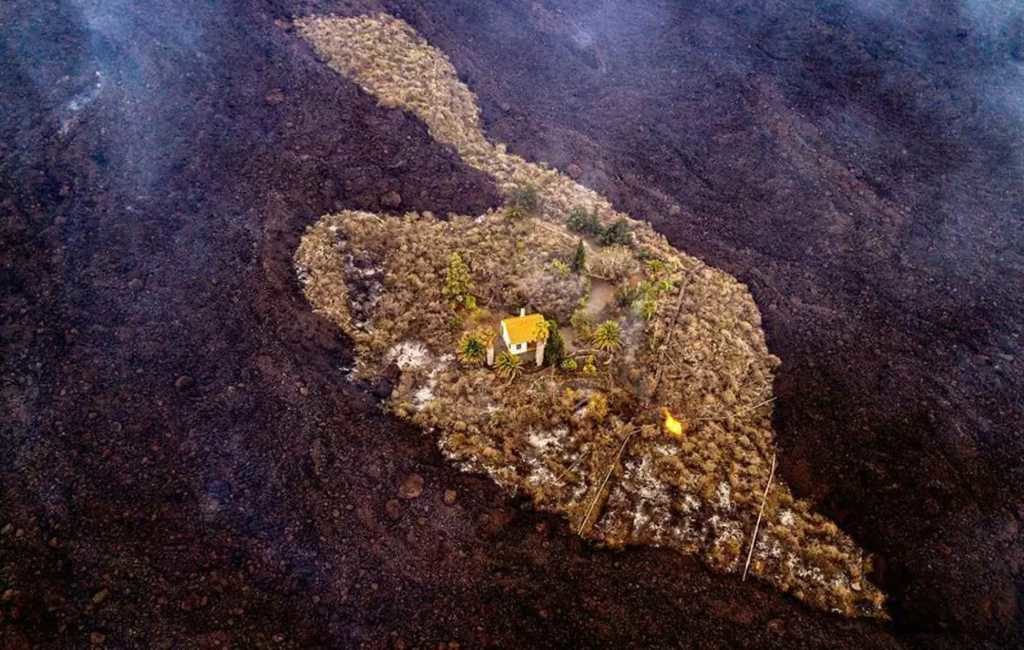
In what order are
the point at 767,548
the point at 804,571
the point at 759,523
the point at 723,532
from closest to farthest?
the point at 804,571 → the point at 767,548 → the point at 723,532 → the point at 759,523

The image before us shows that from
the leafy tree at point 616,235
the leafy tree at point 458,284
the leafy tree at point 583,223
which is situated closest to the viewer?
the leafy tree at point 458,284

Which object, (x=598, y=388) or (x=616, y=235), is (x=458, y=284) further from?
(x=616, y=235)

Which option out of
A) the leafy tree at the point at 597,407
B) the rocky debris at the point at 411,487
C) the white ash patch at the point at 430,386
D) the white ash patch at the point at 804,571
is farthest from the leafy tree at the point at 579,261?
the white ash patch at the point at 804,571

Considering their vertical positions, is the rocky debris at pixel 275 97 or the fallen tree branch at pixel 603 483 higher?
the rocky debris at pixel 275 97

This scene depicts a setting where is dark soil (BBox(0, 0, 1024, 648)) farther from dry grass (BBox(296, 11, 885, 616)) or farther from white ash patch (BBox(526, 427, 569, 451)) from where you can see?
white ash patch (BBox(526, 427, 569, 451))

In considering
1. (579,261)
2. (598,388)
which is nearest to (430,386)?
(598,388)

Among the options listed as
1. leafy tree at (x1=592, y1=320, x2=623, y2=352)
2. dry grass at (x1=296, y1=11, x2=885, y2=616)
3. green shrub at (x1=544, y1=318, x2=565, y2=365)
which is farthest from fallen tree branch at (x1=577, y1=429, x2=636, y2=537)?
green shrub at (x1=544, y1=318, x2=565, y2=365)

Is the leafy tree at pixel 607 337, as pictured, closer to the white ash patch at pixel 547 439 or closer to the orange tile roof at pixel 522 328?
the orange tile roof at pixel 522 328
